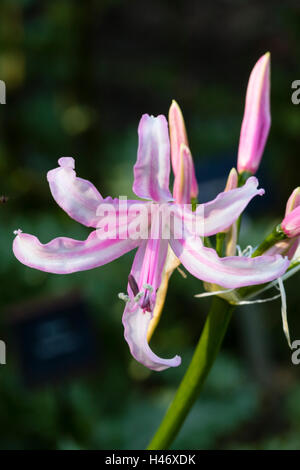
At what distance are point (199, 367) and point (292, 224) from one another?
330 millimetres

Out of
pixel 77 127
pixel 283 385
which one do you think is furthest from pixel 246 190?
pixel 77 127

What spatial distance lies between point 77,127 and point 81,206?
3.11 m

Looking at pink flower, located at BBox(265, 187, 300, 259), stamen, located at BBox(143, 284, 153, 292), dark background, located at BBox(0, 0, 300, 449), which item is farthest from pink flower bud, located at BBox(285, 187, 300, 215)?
dark background, located at BBox(0, 0, 300, 449)

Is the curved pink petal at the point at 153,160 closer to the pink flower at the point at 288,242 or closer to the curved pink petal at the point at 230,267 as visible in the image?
the curved pink petal at the point at 230,267

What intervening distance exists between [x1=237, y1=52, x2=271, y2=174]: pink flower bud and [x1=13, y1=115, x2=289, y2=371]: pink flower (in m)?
0.22

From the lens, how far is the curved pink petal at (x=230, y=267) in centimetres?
96

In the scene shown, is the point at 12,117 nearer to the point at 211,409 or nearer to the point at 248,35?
the point at 211,409

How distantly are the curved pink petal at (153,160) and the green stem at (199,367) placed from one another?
Answer: 255mm

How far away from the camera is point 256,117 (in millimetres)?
1256

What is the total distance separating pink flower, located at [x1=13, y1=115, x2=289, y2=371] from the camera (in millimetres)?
Result: 992

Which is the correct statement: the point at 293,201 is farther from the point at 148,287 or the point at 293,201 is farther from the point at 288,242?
the point at 148,287

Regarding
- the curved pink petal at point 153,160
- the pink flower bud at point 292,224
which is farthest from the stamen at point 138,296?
the pink flower bud at point 292,224

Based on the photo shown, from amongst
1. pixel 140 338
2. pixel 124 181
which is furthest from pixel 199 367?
pixel 124 181

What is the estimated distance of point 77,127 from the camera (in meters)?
4.07
